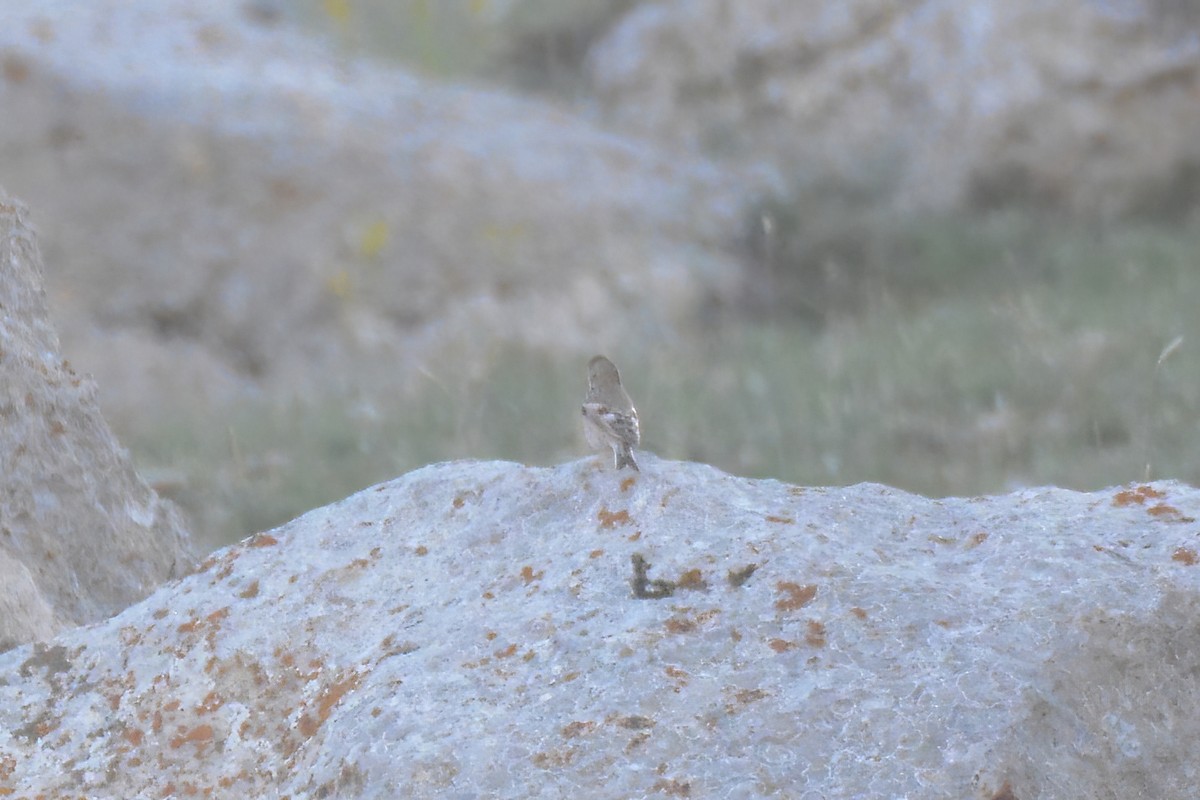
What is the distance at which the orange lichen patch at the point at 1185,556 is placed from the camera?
2.26 m

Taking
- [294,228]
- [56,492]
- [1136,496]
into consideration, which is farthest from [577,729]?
[294,228]

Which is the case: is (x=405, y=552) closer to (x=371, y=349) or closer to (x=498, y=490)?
(x=498, y=490)

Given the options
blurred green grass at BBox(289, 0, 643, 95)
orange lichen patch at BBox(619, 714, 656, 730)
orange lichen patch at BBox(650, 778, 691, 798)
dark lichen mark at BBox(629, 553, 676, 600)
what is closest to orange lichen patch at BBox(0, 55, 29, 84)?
blurred green grass at BBox(289, 0, 643, 95)

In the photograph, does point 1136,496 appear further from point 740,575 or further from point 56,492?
point 56,492

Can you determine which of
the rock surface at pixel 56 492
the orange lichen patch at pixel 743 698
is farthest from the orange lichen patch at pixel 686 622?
the rock surface at pixel 56 492

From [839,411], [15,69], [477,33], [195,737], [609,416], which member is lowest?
[839,411]

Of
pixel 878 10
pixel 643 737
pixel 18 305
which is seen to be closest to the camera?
pixel 643 737

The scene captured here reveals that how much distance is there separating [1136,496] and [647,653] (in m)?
0.87

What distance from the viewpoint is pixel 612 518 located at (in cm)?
245

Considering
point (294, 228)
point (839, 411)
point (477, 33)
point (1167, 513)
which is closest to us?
point (1167, 513)

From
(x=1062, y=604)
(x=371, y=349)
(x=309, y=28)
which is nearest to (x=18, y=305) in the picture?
(x=1062, y=604)

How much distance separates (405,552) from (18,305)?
122 centimetres

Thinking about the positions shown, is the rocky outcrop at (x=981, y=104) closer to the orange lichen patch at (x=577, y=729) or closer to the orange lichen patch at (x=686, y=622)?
the orange lichen patch at (x=686, y=622)

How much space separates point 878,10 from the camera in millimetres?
9578
